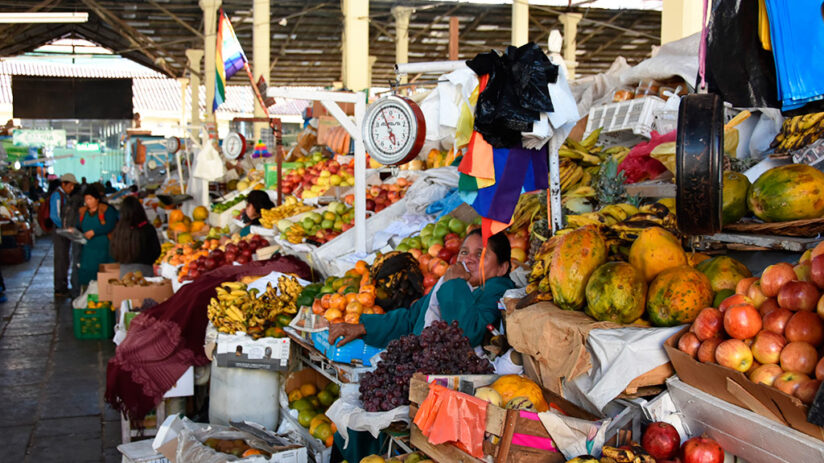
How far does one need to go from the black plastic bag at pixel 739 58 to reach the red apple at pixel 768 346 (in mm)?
653

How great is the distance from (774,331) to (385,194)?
4207 millimetres

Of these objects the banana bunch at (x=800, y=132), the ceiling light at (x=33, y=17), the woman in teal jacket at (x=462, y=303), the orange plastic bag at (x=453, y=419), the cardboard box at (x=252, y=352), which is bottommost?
the cardboard box at (x=252, y=352)

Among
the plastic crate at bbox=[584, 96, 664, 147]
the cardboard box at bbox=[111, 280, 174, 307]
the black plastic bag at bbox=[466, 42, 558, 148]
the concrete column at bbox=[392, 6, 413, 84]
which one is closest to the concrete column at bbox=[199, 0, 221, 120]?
the concrete column at bbox=[392, 6, 413, 84]

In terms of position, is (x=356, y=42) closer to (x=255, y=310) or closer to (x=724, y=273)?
(x=255, y=310)

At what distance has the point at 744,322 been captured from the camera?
210 cm

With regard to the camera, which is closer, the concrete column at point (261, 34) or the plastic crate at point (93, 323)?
the plastic crate at point (93, 323)

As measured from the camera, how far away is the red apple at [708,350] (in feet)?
7.08

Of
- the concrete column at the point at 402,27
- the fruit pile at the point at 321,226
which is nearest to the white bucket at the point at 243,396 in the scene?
the fruit pile at the point at 321,226

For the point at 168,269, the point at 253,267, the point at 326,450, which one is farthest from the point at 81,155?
the point at 326,450

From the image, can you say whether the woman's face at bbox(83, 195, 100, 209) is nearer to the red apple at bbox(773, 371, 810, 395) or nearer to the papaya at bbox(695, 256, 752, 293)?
the papaya at bbox(695, 256, 752, 293)

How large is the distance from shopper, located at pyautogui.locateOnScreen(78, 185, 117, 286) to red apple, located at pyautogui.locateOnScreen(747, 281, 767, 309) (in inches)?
312

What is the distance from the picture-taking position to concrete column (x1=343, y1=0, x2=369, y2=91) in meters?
11.5

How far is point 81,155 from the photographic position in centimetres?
2772

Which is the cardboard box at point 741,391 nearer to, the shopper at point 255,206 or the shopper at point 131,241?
the shopper at point 255,206
